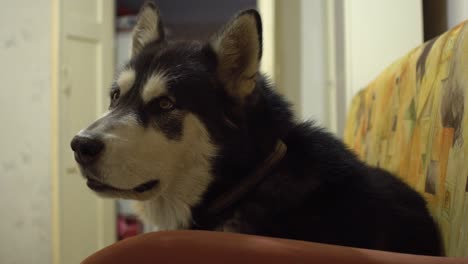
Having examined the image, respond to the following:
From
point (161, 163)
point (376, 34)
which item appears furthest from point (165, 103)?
point (376, 34)

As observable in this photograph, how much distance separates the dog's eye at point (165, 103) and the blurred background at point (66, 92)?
6.02 feet

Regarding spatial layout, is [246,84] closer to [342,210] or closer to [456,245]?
[342,210]

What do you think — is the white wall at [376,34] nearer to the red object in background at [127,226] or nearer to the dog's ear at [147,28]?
the dog's ear at [147,28]

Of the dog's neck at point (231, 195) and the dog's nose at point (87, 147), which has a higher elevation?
the dog's nose at point (87, 147)

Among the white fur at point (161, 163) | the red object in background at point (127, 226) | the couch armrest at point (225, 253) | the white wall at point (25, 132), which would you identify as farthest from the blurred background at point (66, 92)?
the couch armrest at point (225, 253)

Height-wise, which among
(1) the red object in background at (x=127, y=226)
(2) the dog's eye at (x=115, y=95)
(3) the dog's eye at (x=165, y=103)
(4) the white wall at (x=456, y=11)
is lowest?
(1) the red object in background at (x=127, y=226)

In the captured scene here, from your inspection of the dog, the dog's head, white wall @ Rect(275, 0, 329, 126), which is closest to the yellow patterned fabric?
the dog

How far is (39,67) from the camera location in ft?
10.2

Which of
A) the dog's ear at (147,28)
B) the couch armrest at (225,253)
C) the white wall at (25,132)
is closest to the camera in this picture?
the couch armrest at (225,253)

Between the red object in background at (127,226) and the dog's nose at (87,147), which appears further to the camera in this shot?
the red object in background at (127,226)

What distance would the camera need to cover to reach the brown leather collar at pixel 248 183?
3.26 ft

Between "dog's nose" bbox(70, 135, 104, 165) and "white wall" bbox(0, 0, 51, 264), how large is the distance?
243cm

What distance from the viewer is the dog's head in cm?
94

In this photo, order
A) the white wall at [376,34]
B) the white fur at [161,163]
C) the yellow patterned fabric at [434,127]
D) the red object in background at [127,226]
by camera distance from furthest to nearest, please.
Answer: the red object in background at [127,226] → the white wall at [376,34] → the white fur at [161,163] → the yellow patterned fabric at [434,127]
